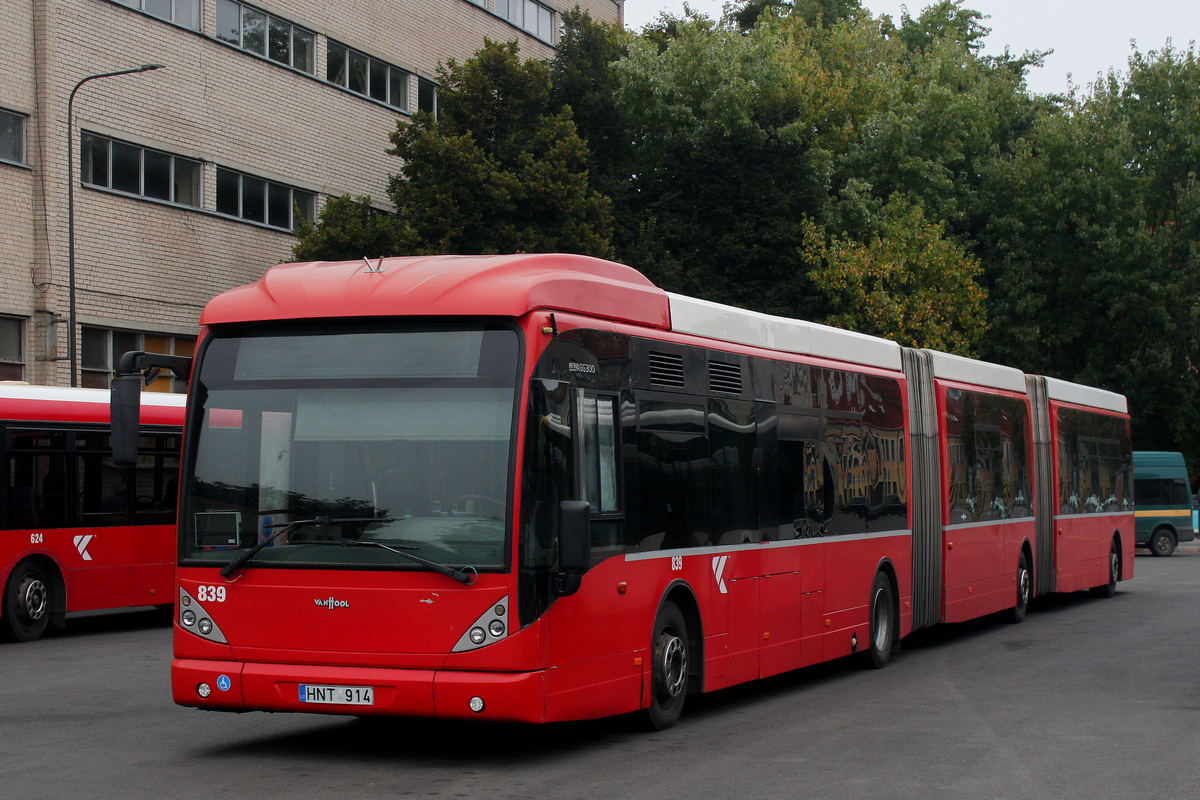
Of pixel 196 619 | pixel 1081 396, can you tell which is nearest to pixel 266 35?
pixel 1081 396

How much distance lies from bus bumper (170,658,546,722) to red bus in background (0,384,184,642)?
9.03 meters

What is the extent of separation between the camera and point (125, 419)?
28.2ft

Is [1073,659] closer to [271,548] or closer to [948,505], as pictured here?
[948,505]

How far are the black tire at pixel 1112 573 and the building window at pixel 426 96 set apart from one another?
74.0 ft

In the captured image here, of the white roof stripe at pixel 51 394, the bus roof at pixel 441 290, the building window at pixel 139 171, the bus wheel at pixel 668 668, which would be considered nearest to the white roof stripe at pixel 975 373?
the bus wheel at pixel 668 668

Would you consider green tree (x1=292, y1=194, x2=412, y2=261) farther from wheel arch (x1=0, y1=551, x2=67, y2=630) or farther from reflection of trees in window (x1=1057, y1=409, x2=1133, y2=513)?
reflection of trees in window (x1=1057, y1=409, x2=1133, y2=513)

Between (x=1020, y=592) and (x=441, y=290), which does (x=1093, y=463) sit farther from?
(x=441, y=290)

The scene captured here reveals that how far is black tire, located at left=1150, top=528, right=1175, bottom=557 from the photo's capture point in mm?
40312

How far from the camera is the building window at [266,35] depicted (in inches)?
1292

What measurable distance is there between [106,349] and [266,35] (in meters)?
9.00

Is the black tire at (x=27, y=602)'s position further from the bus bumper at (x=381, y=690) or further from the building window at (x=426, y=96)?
the building window at (x=426, y=96)

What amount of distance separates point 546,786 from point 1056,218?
138 ft

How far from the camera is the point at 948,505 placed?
16750mm

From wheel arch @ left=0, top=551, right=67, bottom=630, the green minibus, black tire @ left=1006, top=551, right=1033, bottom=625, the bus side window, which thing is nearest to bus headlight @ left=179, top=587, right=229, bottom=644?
the bus side window
